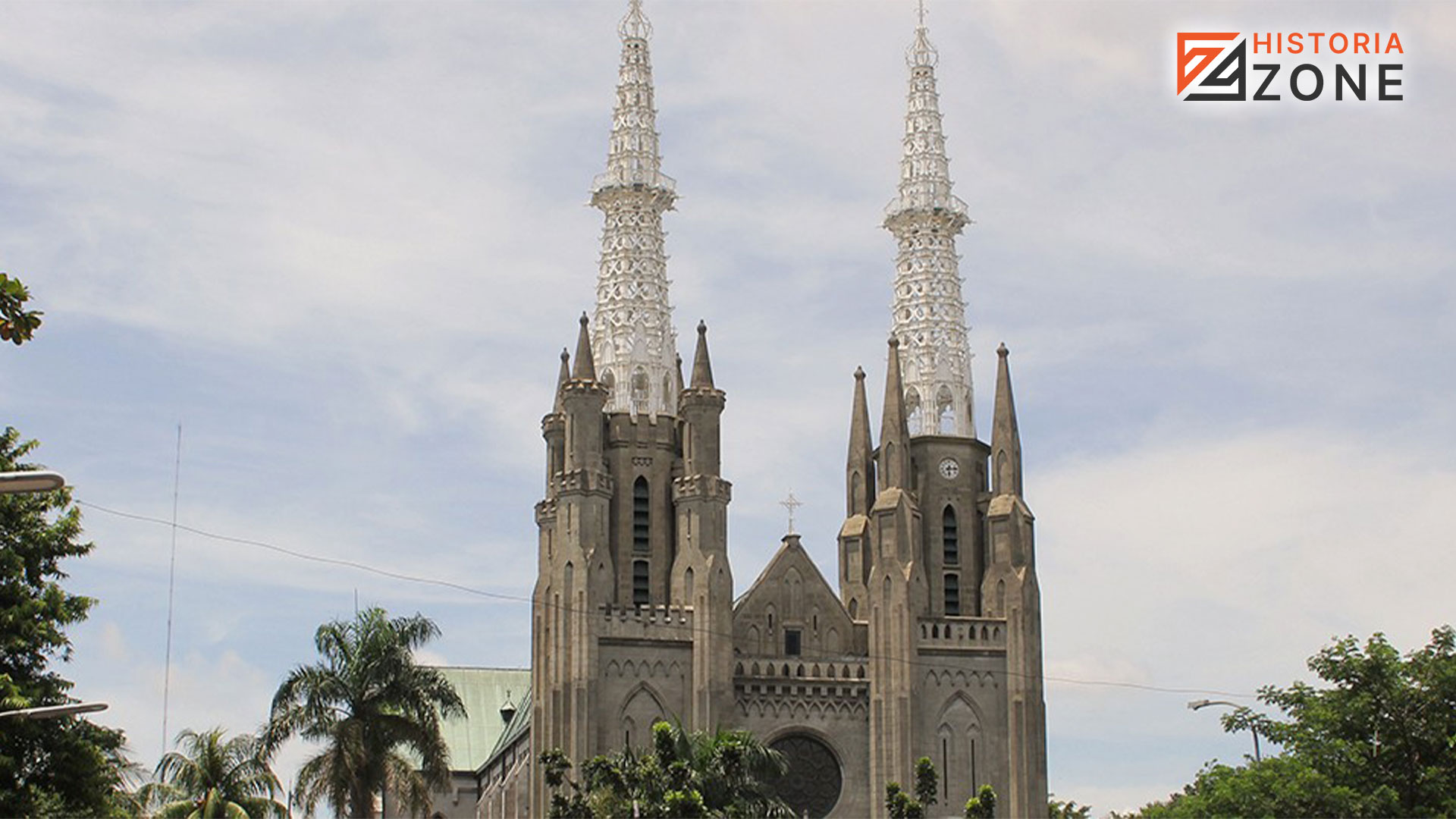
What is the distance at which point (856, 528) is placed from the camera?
90125mm

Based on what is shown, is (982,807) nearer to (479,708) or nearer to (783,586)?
(783,586)

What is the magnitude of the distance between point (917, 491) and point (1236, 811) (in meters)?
33.8

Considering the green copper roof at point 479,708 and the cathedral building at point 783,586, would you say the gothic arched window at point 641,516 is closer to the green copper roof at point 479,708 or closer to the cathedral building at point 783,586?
the cathedral building at point 783,586

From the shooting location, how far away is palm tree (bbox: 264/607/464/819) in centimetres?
5731

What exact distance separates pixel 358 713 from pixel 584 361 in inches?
1287

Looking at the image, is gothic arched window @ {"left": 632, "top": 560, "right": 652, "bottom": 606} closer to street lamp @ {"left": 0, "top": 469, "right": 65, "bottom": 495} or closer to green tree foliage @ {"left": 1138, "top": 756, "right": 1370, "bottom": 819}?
green tree foliage @ {"left": 1138, "top": 756, "right": 1370, "bottom": 819}

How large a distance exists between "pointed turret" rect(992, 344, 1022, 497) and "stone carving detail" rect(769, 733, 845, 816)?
12.9m

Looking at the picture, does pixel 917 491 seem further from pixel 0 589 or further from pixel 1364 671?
pixel 0 589

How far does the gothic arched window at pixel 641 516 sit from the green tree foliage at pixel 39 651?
39.6 metres

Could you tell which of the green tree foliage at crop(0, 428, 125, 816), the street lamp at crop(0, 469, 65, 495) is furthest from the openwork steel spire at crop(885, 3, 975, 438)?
the street lamp at crop(0, 469, 65, 495)

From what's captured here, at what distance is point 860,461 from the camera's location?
301 ft

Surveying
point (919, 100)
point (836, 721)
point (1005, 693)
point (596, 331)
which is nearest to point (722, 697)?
point (836, 721)

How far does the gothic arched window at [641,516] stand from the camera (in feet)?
288

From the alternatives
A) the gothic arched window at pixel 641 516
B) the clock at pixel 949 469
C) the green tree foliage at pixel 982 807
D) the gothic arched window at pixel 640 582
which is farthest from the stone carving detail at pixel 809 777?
the green tree foliage at pixel 982 807
